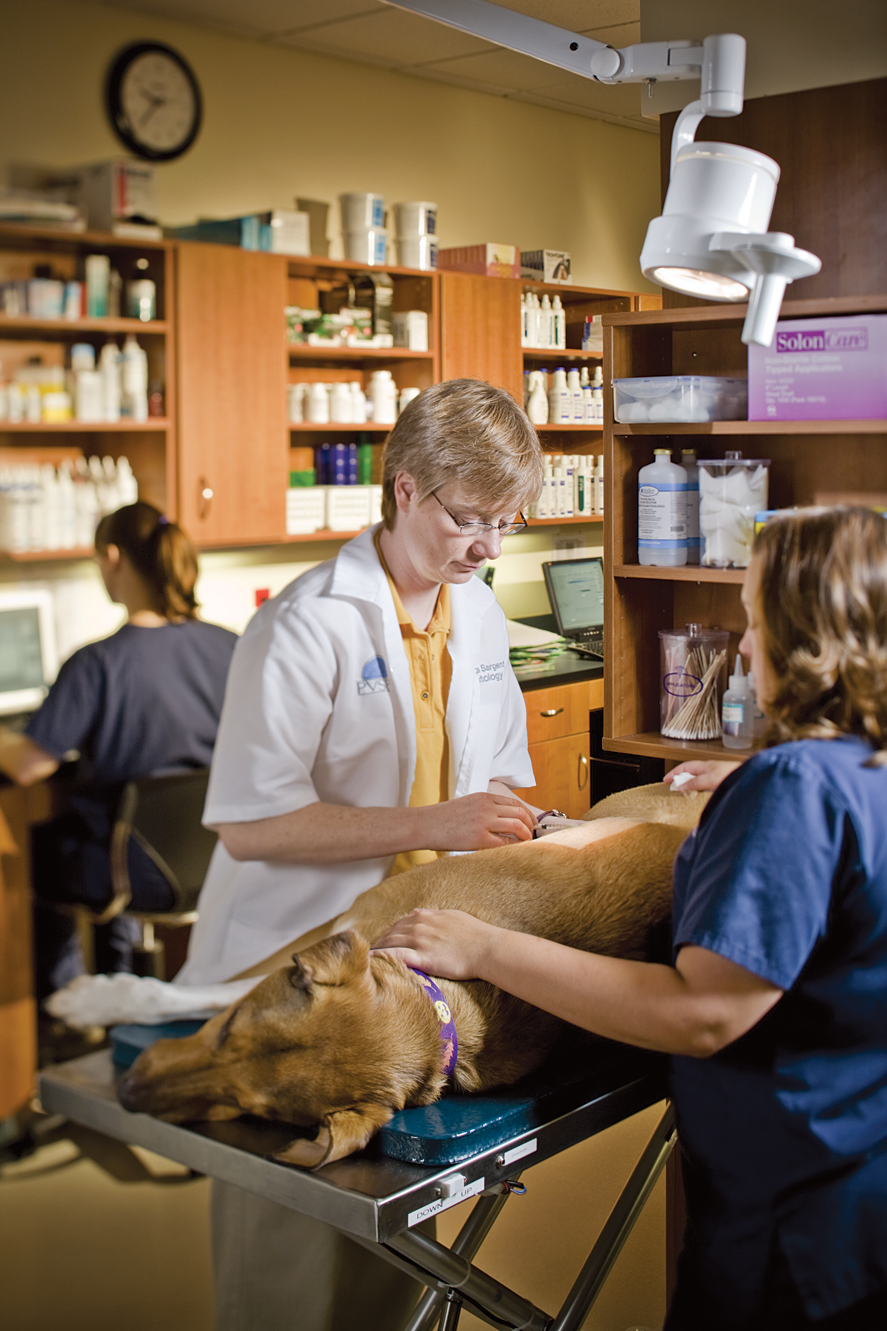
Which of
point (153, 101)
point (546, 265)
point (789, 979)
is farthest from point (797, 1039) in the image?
point (153, 101)

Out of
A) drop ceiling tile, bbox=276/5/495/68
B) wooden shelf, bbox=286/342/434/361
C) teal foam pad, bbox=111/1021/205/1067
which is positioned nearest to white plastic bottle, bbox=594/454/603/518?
wooden shelf, bbox=286/342/434/361

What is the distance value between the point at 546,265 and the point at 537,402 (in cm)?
21

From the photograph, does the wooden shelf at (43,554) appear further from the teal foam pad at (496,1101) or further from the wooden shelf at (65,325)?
the teal foam pad at (496,1101)

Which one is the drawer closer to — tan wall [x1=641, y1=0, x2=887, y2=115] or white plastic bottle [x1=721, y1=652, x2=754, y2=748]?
white plastic bottle [x1=721, y1=652, x2=754, y2=748]

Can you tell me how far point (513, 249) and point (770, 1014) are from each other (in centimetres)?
112

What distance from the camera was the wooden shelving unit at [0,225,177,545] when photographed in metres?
1.35

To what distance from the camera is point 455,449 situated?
5.45 feet

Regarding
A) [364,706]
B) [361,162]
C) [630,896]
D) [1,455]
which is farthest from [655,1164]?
[361,162]

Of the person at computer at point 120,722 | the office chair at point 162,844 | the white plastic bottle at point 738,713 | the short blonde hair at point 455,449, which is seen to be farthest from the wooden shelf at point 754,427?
the office chair at point 162,844

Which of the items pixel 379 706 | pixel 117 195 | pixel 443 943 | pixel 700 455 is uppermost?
pixel 117 195

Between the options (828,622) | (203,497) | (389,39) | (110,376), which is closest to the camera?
(828,622)

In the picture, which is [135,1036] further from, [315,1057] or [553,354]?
[553,354]

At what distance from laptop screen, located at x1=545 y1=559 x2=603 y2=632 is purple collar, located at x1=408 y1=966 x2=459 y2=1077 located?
0.70 meters

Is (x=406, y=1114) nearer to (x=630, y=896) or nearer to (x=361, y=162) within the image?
(x=630, y=896)
